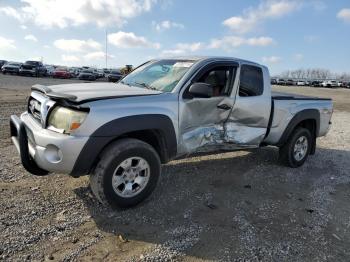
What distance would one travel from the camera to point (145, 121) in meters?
4.12

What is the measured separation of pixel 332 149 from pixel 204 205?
16.9 ft

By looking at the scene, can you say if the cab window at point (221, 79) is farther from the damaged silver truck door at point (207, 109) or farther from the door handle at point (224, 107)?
the door handle at point (224, 107)

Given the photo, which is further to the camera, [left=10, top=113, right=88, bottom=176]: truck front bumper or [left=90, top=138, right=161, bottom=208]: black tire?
[left=90, top=138, right=161, bottom=208]: black tire

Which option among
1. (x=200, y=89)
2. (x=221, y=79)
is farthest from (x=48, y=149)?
(x=221, y=79)

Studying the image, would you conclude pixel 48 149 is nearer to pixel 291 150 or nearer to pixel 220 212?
pixel 220 212

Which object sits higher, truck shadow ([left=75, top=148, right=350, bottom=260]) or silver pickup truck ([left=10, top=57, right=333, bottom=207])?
silver pickup truck ([left=10, top=57, right=333, bottom=207])

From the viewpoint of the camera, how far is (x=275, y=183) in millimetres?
5676

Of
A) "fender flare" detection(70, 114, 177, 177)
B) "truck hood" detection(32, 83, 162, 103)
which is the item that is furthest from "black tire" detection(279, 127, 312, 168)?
"truck hood" detection(32, 83, 162, 103)

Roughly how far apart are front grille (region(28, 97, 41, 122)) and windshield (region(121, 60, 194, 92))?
54.6 inches

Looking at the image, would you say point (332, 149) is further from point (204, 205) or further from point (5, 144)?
point (5, 144)

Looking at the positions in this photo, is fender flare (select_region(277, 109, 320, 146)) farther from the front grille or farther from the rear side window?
the front grille

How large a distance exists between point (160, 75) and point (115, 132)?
4.84 feet

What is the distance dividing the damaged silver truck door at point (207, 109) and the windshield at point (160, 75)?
236 mm

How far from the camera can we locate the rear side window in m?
5.42
